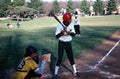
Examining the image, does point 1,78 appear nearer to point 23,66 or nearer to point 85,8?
point 23,66

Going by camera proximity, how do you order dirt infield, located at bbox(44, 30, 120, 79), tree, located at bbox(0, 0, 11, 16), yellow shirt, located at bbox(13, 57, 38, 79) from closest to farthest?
yellow shirt, located at bbox(13, 57, 38, 79) → dirt infield, located at bbox(44, 30, 120, 79) → tree, located at bbox(0, 0, 11, 16)

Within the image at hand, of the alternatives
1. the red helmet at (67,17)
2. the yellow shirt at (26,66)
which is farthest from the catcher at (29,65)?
the red helmet at (67,17)

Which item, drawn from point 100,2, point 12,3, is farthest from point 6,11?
point 100,2

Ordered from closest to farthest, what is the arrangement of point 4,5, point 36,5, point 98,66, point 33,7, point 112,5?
point 98,66
point 4,5
point 112,5
point 33,7
point 36,5

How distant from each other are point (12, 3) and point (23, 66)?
9421cm

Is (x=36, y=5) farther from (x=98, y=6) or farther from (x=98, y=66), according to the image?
(x=98, y=66)

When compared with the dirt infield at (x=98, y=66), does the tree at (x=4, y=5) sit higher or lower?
lower

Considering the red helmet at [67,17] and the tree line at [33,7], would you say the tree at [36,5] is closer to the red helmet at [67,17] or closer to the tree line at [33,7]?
the tree line at [33,7]

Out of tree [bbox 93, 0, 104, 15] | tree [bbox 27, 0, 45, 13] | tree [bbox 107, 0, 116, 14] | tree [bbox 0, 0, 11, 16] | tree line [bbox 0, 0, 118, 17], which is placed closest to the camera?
tree line [bbox 0, 0, 118, 17]

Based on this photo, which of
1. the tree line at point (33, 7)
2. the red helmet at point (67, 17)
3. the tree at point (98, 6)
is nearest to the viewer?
the red helmet at point (67, 17)

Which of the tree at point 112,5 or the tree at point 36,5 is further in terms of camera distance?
the tree at point 36,5

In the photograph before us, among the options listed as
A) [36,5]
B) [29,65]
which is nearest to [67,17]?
[29,65]

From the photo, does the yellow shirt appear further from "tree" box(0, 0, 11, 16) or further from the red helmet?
"tree" box(0, 0, 11, 16)

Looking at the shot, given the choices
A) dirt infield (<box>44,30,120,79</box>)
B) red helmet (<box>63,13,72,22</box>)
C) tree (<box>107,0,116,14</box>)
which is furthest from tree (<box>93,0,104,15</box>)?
red helmet (<box>63,13,72,22</box>)
